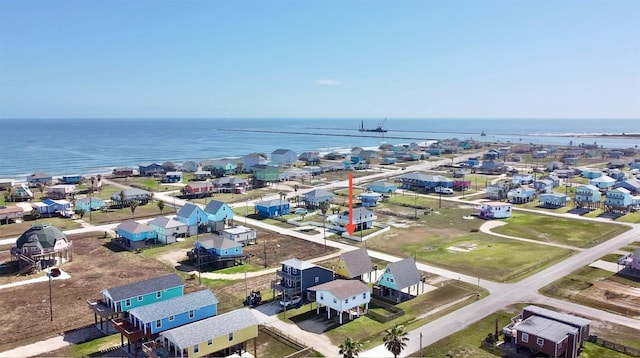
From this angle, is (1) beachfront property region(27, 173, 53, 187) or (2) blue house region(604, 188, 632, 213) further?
(1) beachfront property region(27, 173, 53, 187)

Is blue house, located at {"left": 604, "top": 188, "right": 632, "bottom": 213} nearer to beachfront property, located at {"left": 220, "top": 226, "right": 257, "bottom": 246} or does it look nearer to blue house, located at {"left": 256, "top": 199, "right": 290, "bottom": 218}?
blue house, located at {"left": 256, "top": 199, "right": 290, "bottom": 218}

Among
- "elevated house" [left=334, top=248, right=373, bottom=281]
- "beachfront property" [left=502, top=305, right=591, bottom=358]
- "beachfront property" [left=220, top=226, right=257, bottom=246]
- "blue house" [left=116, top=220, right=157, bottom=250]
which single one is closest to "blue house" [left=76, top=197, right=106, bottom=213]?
"blue house" [left=116, top=220, right=157, bottom=250]

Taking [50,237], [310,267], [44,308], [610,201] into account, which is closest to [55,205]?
[50,237]

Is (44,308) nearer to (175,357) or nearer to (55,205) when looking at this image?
(175,357)

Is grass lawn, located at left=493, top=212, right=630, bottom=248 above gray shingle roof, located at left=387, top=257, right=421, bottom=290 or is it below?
below

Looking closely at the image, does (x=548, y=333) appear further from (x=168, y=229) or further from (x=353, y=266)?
(x=168, y=229)

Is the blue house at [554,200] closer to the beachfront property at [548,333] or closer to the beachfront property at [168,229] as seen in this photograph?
the beachfront property at [548,333]

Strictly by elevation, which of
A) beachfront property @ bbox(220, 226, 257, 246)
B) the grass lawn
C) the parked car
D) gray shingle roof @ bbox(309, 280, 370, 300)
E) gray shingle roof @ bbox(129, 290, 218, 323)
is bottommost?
the parked car
